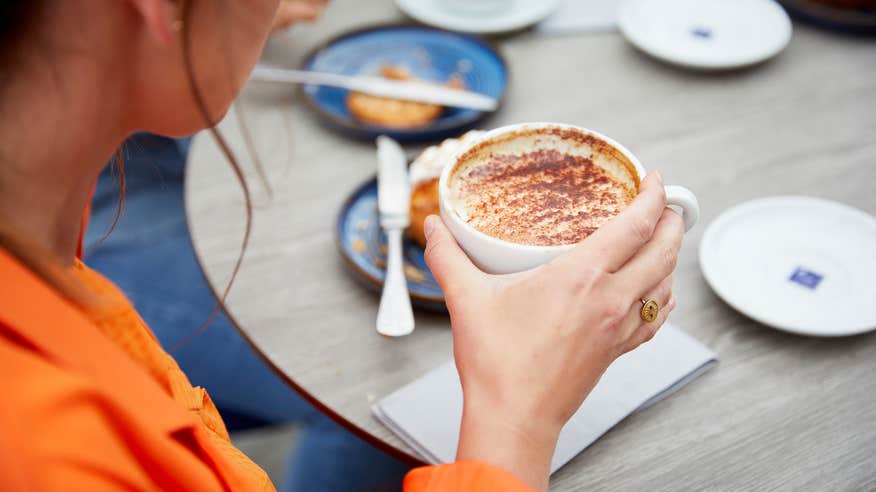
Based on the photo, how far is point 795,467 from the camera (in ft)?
2.96

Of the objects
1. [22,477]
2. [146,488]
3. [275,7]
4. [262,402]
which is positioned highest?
[275,7]

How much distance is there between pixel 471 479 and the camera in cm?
75

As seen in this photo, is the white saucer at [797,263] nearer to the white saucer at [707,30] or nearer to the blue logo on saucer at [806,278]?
the blue logo on saucer at [806,278]

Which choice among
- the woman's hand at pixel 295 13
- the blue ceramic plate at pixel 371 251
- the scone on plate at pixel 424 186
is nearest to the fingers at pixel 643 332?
the blue ceramic plate at pixel 371 251

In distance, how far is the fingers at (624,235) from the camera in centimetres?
79

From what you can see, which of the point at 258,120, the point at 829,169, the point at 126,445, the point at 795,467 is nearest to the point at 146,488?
the point at 126,445

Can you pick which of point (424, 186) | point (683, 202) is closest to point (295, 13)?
point (424, 186)

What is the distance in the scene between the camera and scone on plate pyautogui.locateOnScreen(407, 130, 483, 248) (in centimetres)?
122

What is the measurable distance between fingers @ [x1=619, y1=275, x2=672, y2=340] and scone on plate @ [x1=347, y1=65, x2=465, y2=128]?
77 centimetres

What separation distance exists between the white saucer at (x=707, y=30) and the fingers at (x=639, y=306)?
3.16 ft

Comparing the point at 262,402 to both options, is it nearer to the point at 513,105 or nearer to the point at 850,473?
the point at 513,105

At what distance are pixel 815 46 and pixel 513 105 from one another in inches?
30.6

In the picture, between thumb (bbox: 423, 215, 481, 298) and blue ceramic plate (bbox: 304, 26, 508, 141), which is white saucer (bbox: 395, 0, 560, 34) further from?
thumb (bbox: 423, 215, 481, 298)

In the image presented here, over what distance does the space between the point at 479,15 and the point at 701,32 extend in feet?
1.81
